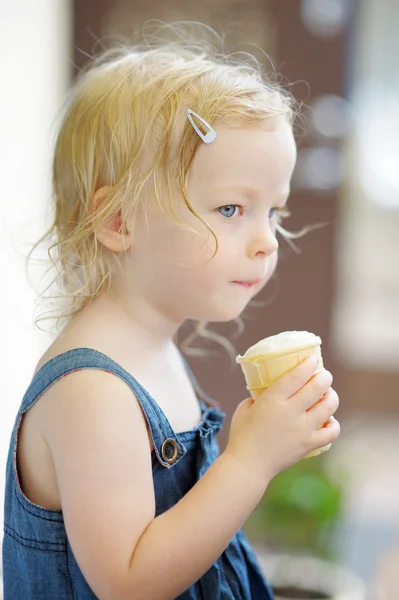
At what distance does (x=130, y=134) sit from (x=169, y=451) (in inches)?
13.4

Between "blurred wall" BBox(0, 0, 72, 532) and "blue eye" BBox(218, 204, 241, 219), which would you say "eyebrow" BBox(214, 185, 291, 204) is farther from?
"blurred wall" BBox(0, 0, 72, 532)

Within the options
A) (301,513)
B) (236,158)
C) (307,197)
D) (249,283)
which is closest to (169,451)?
(249,283)

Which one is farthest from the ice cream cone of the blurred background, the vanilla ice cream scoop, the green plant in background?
the green plant in background

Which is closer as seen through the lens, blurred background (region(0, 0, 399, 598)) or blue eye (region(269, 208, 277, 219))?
blue eye (region(269, 208, 277, 219))

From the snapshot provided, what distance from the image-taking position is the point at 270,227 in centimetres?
91

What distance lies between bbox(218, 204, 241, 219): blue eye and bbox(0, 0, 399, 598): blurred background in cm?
70

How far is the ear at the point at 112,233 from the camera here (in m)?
0.88

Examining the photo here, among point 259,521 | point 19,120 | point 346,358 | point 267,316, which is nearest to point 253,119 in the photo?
point 259,521

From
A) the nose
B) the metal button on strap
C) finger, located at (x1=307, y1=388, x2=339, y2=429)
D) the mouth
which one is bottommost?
the metal button on strap

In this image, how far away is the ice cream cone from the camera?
0.80m

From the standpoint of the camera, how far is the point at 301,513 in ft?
5.43

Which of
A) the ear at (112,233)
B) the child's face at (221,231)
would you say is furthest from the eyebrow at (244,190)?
the ear at (112,233)

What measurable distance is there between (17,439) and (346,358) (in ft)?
7.51

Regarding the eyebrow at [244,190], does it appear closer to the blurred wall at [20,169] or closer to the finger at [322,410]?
the finger at [322,410]
